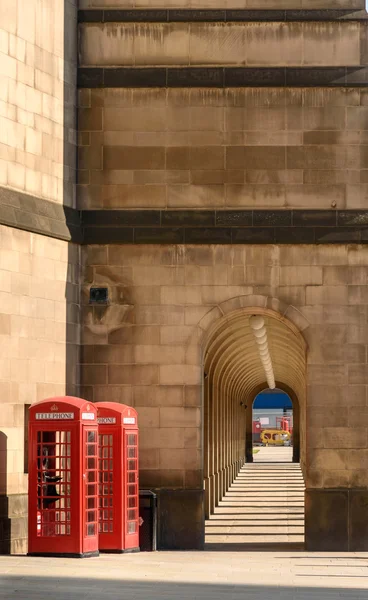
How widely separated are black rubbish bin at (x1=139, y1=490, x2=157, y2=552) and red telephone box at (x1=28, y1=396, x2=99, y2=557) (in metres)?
2.44

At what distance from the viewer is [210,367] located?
105ft

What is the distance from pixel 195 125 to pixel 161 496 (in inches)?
270

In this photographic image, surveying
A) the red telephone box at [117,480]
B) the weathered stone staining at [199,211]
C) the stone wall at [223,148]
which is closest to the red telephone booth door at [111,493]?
the red telephone box at [117,480]

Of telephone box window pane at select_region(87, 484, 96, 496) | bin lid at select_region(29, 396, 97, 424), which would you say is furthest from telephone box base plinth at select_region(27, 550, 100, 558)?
bin lid at select_region(29, 396, 97, 424)

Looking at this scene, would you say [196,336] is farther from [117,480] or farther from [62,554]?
[62,554]

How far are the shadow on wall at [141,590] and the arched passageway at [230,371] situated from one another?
313 inches

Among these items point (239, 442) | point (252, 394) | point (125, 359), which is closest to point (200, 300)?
point (125, 359)

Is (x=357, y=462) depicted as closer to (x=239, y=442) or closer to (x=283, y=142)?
(x=283, y=142)

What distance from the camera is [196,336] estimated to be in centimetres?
2355

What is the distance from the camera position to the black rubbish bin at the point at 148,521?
73.2ft

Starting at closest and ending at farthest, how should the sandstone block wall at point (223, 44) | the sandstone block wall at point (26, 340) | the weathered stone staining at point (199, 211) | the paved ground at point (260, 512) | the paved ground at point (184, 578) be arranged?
1. the paved ground at point (184, 578)
2. the sandstone block wall at point (26, 340)
3. the weathered stone staining at point (199, 211)
4. the sandstone block wall at point (223, 44)
5. the paved ground at point (260, 512)

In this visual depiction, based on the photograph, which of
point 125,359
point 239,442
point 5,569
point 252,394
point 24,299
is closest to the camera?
point 5,569

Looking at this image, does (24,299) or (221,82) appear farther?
(221,82)

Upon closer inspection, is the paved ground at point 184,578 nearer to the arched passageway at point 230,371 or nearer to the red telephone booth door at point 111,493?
the red telephone booth door at point 111,493
